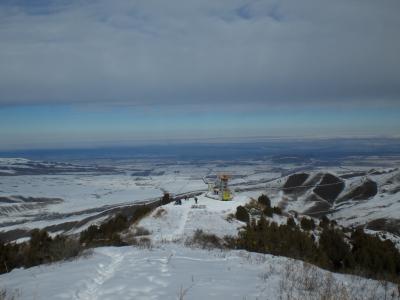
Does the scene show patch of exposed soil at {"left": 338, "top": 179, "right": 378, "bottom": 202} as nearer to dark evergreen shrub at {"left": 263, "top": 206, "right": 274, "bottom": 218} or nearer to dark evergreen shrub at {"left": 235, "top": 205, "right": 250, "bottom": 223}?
dark evergreen shrub at {"left": 263, "top": 206, "right": 274, "bottom": 218}

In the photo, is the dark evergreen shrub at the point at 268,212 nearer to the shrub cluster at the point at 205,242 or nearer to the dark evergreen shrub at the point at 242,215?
the dark evergreen shrub at the point at 242,215

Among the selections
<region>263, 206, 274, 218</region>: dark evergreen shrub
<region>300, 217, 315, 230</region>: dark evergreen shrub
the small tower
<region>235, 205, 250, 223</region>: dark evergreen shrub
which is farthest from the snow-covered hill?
<region>235, 205, 250, 223</region>: dark evergreen shrub

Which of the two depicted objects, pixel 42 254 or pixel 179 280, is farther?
pixel 42 254

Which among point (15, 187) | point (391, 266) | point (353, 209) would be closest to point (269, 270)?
point (391, 266)

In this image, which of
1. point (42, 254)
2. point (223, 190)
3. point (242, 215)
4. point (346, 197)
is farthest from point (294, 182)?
point (42, 254)

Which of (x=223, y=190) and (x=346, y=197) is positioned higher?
(x=223, y=190)

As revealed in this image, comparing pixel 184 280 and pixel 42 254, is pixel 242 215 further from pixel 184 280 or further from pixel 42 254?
pixel 184 280

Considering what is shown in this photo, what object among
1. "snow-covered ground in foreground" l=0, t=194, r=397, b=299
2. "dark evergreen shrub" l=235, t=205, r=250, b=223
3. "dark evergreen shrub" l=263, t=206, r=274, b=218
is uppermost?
"snow-covered ground in foreground" l=0, t=194, r=397, b=299

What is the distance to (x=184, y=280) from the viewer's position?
26.2 ft

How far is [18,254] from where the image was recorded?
16797 millimetres

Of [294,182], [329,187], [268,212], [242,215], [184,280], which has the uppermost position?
[184,280]

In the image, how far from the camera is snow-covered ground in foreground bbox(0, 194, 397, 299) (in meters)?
7.00

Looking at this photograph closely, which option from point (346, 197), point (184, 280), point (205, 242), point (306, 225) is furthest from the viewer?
point (346, 197)

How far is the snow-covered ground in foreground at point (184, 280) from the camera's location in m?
7.00
